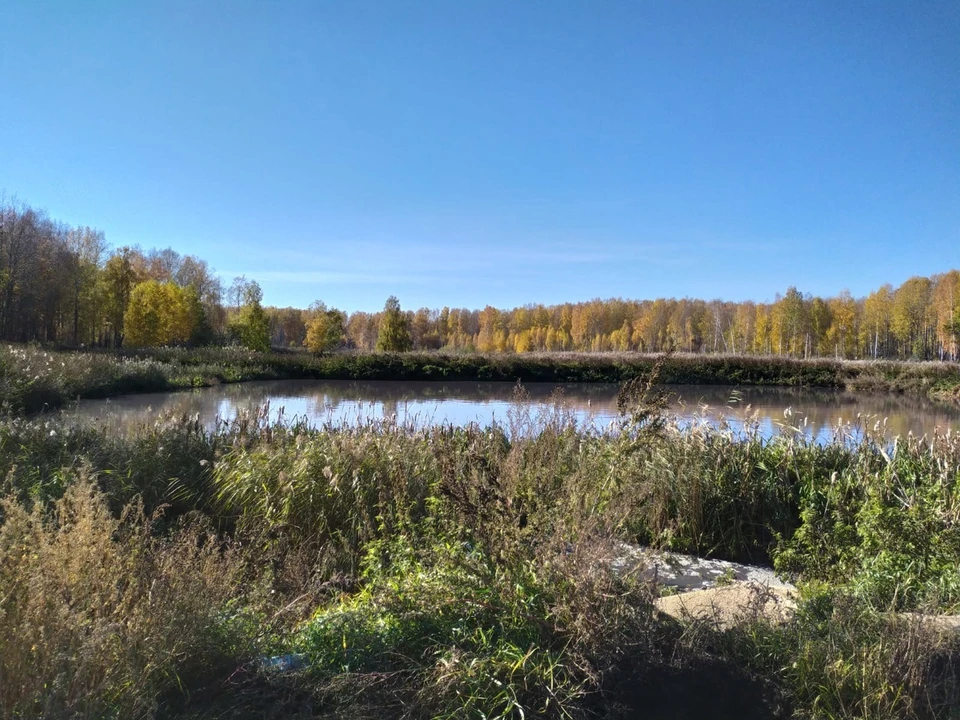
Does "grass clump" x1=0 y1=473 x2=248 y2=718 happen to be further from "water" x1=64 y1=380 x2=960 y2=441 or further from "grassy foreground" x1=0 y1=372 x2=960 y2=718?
"water" x1=64 y1=380 x2=960 y2=441

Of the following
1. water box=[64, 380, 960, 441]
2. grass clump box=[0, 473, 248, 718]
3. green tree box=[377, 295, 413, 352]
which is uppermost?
green tree box=[377, 295, 413, 352]

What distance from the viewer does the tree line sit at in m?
35.7

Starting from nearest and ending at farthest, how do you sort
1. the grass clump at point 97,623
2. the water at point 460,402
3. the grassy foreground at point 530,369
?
1. the grass clump at point 97,623
2. the water at point 460,402
3. the grassy foreground at point 530,369

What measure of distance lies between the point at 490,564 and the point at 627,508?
31.8 inches

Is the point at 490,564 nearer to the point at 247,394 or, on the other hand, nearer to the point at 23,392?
the point at 23,392

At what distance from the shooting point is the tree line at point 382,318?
35719 millimetres

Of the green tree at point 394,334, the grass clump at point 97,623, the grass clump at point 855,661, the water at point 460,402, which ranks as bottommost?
the water at point 460,402

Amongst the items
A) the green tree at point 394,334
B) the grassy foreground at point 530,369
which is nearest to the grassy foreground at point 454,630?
the grassy foreground at point 530,369

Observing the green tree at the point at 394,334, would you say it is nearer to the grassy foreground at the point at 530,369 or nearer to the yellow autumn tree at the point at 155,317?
the grassy foreground at the point at 530,369

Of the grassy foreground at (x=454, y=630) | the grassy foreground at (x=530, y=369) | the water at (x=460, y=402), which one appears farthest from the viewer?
the grassy foreground at (x=530, y=369)

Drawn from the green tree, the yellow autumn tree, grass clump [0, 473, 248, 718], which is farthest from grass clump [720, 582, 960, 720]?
the yellow autumn tree

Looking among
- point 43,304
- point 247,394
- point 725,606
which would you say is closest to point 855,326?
point 247,394

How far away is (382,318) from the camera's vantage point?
63.0 meters

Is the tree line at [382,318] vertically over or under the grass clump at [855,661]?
over
